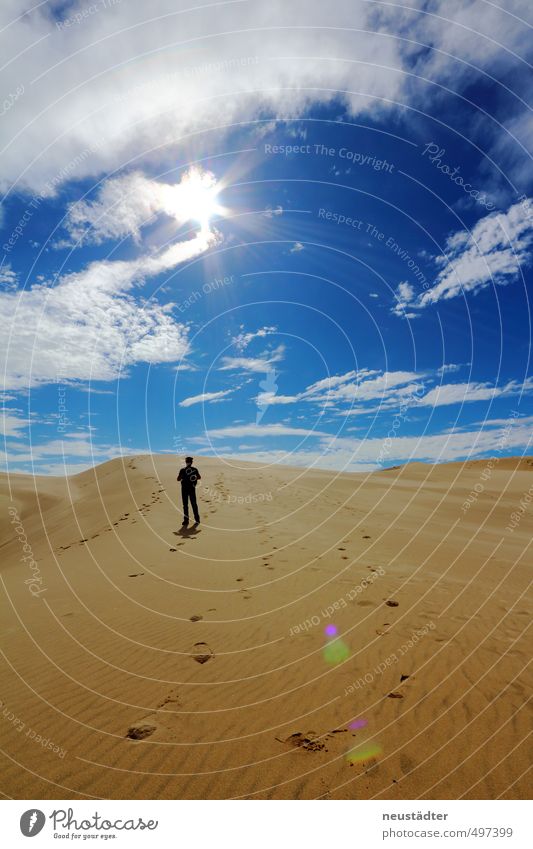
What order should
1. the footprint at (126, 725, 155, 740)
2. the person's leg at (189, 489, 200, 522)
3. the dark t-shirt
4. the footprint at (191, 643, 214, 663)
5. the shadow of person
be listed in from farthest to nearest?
the person's leg at (189, 489, 200, 522) → the dark t-shirt → the shadow of person → the footprint at (191, 643, 214, 663) → the footprint at (126, 725, 155, 740)

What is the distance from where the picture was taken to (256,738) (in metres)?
4.91

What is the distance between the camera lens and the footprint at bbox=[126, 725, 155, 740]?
5016 mm

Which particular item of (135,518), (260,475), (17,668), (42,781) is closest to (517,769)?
(42,781)

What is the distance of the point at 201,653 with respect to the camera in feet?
24.1

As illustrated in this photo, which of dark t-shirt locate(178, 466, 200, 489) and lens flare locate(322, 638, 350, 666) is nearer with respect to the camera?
lens flare locate(322, 638, 350, 666)

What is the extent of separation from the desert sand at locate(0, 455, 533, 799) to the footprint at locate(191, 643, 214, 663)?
38 mm

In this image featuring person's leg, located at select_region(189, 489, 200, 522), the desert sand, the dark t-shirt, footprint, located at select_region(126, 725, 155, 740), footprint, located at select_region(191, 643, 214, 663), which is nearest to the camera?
the desert sand

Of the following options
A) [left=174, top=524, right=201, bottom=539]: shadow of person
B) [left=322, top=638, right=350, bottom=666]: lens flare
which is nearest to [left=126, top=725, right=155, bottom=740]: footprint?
[left=322, top=638, right=350, bottom=666]: lens flare

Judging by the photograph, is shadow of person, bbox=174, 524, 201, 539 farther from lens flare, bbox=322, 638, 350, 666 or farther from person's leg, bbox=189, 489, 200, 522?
lens flare, bbox=322, 638, 350, 666

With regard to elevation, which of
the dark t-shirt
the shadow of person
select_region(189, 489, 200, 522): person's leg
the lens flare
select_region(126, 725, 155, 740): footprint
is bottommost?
the lens flare

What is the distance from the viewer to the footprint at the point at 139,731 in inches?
197

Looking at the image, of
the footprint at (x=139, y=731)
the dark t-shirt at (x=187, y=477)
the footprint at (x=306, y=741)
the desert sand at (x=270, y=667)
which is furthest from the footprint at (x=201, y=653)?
the dark t-shirt at (x=187, y=477)

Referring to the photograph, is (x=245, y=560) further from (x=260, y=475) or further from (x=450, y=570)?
(x=260, y=475)

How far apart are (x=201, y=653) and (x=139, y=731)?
2.28m
